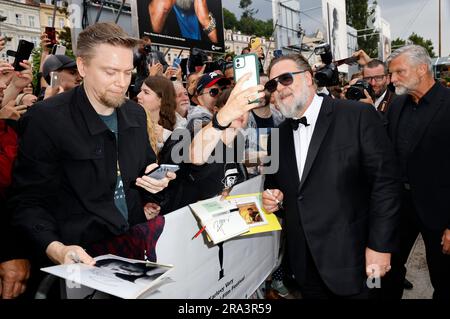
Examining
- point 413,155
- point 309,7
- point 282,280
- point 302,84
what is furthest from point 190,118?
point 309,7

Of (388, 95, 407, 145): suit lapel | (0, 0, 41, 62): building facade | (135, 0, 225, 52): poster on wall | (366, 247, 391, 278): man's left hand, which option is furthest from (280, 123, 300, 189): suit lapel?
(0, 0, 41, 62): building facade

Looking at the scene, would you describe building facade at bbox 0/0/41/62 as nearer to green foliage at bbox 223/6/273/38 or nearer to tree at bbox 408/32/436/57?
green foliage at bbox 223/6/273/38

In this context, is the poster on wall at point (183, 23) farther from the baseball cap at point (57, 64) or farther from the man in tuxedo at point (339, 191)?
the man in tuxedo at point (339, 191)

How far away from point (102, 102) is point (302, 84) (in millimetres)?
1383

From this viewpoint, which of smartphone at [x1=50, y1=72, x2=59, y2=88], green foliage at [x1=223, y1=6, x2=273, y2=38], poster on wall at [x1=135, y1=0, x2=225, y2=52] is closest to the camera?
smartphone at [x1=50, y1=72, x2=59, y2=88]

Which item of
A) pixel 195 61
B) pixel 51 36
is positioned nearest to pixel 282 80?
pixel 51 36

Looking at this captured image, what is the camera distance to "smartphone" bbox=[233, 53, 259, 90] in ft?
6.43

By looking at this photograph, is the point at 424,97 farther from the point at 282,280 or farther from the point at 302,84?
the point at 282,280

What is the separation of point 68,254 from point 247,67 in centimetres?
132

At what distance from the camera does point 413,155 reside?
10.3 feet

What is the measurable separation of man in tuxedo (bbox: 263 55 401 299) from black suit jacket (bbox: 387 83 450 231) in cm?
89

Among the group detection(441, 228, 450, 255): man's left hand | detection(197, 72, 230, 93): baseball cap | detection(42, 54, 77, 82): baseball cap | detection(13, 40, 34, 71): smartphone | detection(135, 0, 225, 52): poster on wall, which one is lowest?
detection(441, 228, 450, 255): man's left hand

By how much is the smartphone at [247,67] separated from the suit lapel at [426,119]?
1.94 m

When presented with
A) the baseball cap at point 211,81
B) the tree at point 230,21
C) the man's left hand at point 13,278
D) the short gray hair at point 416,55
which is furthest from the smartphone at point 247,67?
the tree at point 230,21
